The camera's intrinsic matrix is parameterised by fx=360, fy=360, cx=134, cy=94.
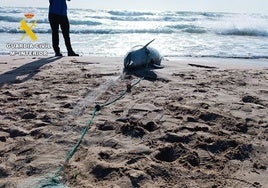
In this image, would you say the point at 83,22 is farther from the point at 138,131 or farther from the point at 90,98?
the point at 138,131

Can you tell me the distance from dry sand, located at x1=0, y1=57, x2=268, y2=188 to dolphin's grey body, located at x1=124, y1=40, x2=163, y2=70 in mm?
492

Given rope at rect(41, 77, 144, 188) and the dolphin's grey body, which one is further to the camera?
the dolphin's grey body

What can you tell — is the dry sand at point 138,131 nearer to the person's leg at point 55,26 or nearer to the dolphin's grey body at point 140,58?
the dolphin's grey body at point 140,58

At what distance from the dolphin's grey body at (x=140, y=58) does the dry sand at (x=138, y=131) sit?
1.61ft

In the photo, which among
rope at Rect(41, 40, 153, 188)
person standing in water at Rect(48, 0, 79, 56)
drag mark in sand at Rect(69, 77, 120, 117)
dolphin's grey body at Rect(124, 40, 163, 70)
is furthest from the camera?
person standing in water at Rect(48, 0, 79, 56)

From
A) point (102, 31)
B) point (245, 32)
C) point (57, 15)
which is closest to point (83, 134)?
point (57, 15)

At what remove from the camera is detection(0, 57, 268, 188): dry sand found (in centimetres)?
260

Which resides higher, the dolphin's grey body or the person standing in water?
the person standing in water

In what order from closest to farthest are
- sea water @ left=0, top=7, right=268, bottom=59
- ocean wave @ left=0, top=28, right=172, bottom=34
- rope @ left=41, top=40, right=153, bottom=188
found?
Answer: rope @ left=41, top=40, right=153, bottom=188
sea water @ left=0, top=7, right=268, bottom=59
ocean wave @ left=0, top=28, right=172, bottom=34

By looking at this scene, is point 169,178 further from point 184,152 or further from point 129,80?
point 129,80

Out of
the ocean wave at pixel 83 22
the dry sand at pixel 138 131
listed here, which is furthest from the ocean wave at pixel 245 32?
the dry sand at pixel 138 131

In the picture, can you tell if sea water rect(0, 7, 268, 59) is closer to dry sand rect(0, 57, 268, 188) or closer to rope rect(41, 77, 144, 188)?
dry sand rect(0, 57, 268, 188)

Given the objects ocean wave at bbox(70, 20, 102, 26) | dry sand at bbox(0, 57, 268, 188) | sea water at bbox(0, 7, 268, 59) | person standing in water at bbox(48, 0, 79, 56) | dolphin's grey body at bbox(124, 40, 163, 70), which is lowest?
sea water at bbox(0, 7, 268, 59)

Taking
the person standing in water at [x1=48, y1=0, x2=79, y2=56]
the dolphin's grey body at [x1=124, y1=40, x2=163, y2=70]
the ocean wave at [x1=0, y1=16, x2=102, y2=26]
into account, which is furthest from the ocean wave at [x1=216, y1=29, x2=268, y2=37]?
the dolphin's grey body at [x1=124, y1=40, x2=163, y2=70]
